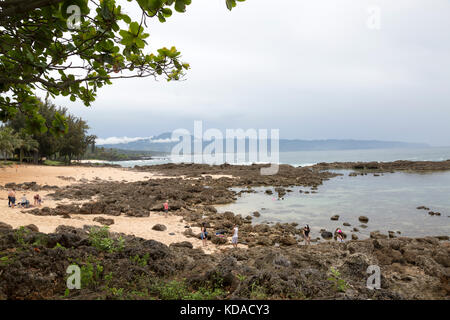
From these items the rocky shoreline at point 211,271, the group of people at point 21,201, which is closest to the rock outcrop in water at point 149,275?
the rocky shoreline at point 211,271

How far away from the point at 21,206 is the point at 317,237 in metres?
18.9

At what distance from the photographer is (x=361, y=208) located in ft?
75.6

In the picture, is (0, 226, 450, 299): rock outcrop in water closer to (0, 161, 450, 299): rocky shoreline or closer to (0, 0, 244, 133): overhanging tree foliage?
(0, 161, 450, 299): rocky shoreline

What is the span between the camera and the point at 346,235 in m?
15.2

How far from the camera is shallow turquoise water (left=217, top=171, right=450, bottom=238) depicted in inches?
686

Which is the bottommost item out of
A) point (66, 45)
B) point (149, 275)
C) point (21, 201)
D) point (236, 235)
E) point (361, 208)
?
point (361, 208)

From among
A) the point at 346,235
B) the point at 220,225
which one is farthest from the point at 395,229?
the point at 220,225

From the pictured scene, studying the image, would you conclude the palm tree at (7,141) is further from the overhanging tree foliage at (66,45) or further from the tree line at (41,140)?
the overhanging tree foliage at (66,45)

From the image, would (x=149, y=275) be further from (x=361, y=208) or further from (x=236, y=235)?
(x=361, y=208)

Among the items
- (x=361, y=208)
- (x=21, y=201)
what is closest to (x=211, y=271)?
(x=21, y=201)

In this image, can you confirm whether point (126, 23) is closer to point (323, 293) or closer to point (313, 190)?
point (323, 293)

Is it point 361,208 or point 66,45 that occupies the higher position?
point 66,45

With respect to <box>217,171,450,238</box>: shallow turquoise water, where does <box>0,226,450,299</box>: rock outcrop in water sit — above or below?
above

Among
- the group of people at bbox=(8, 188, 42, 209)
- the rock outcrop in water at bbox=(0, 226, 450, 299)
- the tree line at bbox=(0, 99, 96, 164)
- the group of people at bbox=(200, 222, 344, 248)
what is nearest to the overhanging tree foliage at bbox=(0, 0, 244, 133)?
the rock outcrop in water at bbox=(0, 226, 450, 299)
